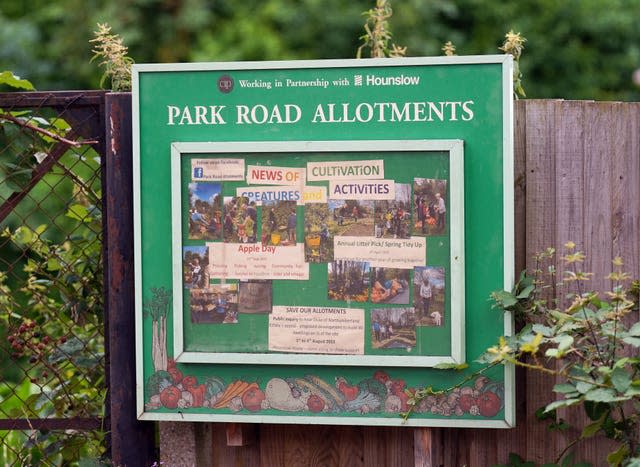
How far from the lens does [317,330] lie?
3561 millimetres

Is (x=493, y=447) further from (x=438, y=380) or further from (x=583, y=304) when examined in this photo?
(x=583, y=304)

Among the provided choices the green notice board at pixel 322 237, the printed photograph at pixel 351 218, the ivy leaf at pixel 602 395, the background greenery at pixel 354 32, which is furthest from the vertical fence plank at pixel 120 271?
the background greenery at pixel 354 32

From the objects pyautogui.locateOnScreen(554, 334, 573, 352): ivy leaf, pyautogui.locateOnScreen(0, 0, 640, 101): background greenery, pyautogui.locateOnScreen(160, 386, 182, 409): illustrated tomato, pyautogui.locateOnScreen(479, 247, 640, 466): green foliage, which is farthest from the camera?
pyautogui.locateOnScreen(0, 0, 640, 101): background greenery

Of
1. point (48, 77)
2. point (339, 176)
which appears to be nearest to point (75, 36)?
point (48, 77)

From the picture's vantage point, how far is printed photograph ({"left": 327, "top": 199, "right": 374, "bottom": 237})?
352 centimetres

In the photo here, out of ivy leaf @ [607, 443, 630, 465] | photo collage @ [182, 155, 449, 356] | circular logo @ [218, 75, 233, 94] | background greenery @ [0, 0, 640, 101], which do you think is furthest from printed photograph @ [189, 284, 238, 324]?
background greenery @ [0, 0, 640, 101]

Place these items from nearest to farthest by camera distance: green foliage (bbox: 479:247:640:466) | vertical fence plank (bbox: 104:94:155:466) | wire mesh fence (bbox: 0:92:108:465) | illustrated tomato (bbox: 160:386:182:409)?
1. green foliage (bbox: 479:247:640:466)
2. illustrated tomato (bbox: 160:386:182:409)
3. vertical fence plank (bbox: 104:94:155:466)
4. wire mesh fence (bbox: 0:92:108:465)

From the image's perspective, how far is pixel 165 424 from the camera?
383 centimetres

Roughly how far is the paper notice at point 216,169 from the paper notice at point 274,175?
4 centimetres

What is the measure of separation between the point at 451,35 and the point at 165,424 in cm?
584

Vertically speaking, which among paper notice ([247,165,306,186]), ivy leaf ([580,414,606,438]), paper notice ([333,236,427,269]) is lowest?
ivy leaf ([580,414,606,438])

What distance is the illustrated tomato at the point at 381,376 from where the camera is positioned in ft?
11.7

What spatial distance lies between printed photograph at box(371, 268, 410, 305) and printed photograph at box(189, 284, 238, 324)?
518 mm

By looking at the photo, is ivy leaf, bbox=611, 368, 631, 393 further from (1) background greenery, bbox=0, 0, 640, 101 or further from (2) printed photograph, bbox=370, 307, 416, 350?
(1) background greenery, bbox=0, 0, 640, 101
